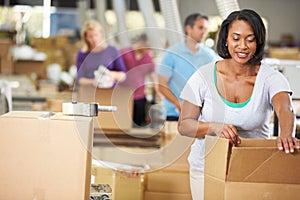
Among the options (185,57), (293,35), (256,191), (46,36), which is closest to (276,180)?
(256,191)

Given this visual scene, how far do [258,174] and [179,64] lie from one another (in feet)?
7.39

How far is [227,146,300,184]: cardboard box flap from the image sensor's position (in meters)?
2.56

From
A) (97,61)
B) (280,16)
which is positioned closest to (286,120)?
(97,61)

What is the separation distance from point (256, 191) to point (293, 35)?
16722mm

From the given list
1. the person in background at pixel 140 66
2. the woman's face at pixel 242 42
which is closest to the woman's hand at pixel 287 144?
the woman's face at pixel 242 42

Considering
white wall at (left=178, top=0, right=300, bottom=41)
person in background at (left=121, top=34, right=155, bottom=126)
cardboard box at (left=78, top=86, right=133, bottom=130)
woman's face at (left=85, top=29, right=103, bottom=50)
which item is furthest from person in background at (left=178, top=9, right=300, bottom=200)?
white wall at (left=178, top=0, right=300, bottom=41)

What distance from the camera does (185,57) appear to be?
4.80 m

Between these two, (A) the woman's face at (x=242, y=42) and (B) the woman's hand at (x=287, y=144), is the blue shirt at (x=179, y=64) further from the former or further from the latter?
(B) the woman's hand at (x=287, y=144)

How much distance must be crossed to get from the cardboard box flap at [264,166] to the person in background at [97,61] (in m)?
2.90

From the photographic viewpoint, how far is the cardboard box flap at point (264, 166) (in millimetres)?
2559

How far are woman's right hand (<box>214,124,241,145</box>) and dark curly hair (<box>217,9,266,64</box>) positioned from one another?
0.32 meters

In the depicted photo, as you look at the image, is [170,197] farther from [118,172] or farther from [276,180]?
[276,180]

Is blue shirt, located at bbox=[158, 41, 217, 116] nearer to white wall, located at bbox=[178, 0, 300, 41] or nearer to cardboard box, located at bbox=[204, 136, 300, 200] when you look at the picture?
cardboard box, located at bbox=[204, 136, 300, 200]

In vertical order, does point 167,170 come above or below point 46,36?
below
